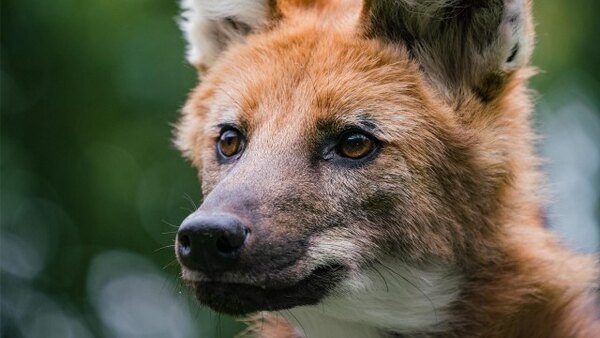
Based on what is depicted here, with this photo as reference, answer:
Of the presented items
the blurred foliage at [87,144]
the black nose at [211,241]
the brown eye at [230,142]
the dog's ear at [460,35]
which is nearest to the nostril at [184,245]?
the black nose at [211,241]

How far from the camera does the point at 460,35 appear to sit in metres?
5.26

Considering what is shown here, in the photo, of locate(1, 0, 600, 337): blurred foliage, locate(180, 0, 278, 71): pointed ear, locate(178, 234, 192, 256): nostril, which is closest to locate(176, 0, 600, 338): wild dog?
locate(178, 234, 192, 256): nostril

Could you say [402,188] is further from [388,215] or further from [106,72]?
[106,72]

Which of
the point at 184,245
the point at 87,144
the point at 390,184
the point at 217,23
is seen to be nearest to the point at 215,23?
the point at 217,23

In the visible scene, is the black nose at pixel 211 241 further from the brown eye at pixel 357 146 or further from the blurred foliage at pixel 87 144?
the blurred foliage at pixel 87 144

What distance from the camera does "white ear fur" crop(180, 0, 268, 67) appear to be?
231 inches

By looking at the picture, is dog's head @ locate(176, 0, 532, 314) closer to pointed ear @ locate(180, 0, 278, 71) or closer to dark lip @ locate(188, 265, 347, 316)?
dark lip @ locate(188, 265, 347, 316)

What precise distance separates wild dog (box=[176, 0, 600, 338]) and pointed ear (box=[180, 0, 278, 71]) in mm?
391

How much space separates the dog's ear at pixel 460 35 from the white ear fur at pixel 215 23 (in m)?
0.86

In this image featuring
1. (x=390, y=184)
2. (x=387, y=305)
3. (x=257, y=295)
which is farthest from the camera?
(x=387, y=305)

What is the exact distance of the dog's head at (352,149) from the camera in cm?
441

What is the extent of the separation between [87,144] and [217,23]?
7.50 m

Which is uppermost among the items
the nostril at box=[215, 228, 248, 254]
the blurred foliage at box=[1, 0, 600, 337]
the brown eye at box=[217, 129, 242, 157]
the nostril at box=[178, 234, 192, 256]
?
the nostril at box=[215, 228, 248, 254]

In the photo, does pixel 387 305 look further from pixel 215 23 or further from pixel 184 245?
pixel 215 23
